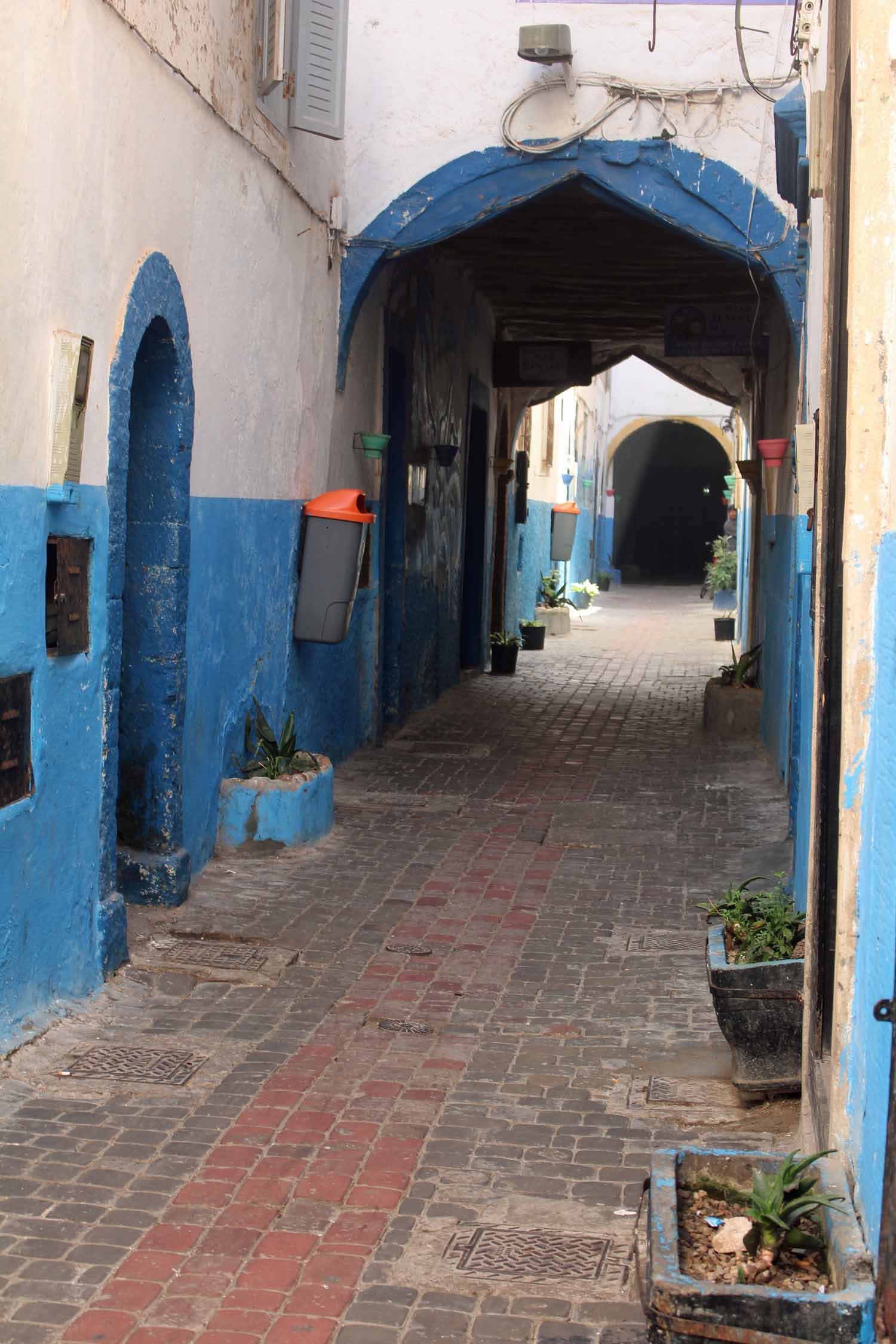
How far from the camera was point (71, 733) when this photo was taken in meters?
5.43

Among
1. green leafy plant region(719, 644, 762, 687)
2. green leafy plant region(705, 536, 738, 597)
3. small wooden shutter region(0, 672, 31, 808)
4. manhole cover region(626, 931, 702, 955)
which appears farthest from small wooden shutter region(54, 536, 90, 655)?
green leafy plant region(705, 536, 738, 597)

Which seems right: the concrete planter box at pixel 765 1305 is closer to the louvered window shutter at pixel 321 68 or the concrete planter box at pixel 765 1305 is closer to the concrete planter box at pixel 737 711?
the louvered window shutter at pixel 321 68

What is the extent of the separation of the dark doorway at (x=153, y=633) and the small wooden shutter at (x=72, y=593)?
1.01 metres

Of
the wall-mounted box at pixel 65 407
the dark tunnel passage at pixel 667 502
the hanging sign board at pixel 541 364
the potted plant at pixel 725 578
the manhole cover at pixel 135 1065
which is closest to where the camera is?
the manhole cover at pixel 135 1065

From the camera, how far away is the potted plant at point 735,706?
477 inches

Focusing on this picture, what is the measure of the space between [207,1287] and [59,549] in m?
2.68

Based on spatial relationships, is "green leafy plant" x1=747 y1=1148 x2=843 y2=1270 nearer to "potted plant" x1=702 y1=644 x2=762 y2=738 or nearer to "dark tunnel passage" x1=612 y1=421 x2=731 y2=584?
"potted plant" x1=702 y1=644 x2=762 y2=738

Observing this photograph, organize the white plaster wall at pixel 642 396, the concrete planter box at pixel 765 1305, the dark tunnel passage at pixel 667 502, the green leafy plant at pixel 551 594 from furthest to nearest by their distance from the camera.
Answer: the dark tunnel passage at pixel 667 502
the white plaster wall at pixel 642 396
the green leafy plant at pixel 551 594
the concrete planter box at pixel 765 1305

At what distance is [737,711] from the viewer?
1216 cm

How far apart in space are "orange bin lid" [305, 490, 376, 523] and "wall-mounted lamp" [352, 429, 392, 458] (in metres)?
1.49

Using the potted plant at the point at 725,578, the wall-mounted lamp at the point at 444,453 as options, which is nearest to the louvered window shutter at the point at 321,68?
the wall-mounted lamp at the point at 444,453

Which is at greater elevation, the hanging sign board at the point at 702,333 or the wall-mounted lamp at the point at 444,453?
the hanging sign board at the point at 702,333

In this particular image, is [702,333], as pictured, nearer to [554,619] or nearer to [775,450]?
[775,450]

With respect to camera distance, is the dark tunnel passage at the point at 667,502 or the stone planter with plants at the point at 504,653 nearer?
the stone planter with plants at the point at 504,653
